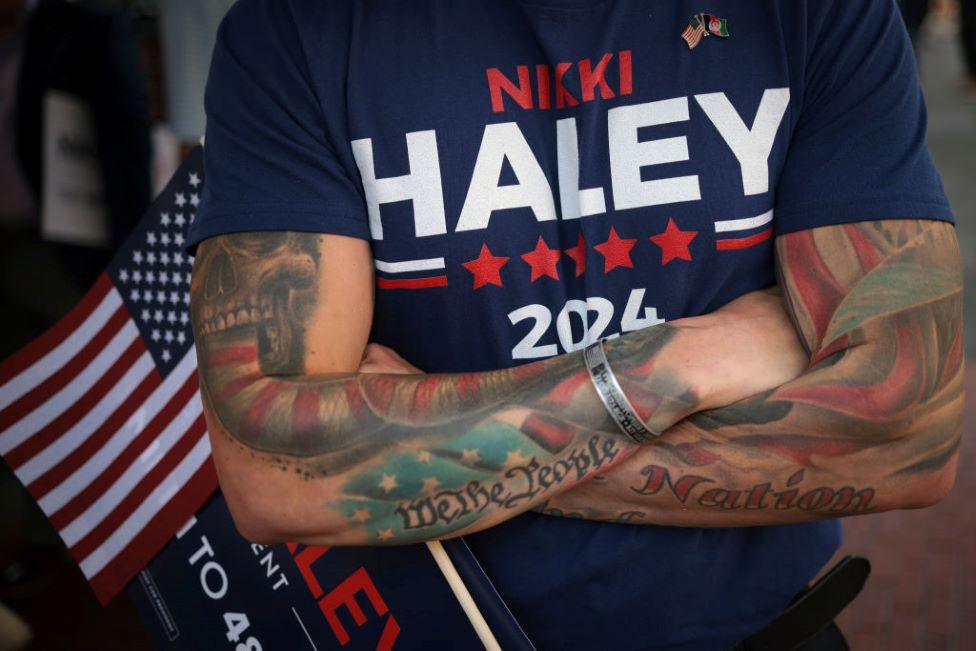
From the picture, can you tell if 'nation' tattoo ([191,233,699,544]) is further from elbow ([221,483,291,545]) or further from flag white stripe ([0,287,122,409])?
flag white stripe ([0,287,122,409])

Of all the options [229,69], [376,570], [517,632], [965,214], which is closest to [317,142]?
[229,69]

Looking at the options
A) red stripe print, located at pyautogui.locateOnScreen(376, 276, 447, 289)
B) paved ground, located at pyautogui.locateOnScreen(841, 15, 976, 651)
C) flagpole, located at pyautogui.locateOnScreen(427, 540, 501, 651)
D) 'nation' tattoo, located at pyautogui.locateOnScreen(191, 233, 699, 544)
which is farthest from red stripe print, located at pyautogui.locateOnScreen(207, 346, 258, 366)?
paved ground, located at pyautogui.locateOnScreen(841, 15, 976, 651)

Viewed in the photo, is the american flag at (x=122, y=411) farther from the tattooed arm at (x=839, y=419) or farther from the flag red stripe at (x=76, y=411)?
the tattooed arm at (x=839, y=419)

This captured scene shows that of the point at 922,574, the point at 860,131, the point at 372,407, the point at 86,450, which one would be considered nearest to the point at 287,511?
the point at 372,407

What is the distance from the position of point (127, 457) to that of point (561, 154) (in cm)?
113

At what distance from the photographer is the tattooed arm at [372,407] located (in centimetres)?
134

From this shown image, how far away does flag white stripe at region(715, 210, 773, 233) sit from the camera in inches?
58.4

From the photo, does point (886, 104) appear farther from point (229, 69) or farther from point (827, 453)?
point (229, 69)

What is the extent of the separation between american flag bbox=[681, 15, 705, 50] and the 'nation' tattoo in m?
0.47

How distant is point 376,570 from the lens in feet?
5.07

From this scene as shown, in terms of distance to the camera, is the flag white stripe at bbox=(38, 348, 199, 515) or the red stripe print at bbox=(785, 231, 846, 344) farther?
the flag white stripe at bbox=(38, 348, 199, 515)

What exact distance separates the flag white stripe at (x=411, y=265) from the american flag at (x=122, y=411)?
19.5 inches

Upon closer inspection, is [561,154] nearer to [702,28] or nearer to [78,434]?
[702,28]

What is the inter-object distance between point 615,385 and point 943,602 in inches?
120
